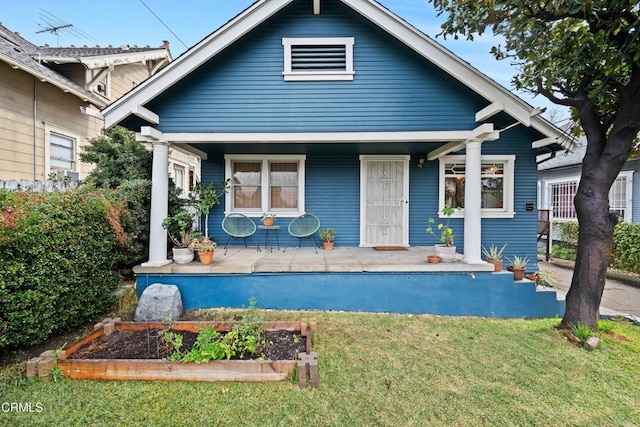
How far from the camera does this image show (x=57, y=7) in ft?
30.5

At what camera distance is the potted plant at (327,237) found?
6.12m

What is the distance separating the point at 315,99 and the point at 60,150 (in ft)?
21.3

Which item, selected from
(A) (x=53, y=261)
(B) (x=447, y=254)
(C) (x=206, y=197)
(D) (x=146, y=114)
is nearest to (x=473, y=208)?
Result: (B) (x=447, y=254)

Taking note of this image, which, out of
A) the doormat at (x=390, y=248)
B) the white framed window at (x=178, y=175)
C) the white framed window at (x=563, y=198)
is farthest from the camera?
the white framed window at (x=178, y=175)

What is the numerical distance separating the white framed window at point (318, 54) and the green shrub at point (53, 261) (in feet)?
12.0

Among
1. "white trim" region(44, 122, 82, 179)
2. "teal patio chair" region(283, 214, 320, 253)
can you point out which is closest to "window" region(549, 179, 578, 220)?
"teal patio chair" region(283, 214, 320, 253)

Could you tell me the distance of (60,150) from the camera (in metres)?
6.76

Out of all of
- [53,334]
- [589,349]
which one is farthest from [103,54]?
[589,349]

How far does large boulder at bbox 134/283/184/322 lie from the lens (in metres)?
3.85

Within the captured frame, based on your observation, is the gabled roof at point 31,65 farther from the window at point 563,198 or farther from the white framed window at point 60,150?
the window at point 563,198

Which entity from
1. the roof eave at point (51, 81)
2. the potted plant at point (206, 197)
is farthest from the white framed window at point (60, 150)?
the potted plant at point (206, 197)

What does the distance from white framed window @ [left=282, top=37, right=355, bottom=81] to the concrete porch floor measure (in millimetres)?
3248

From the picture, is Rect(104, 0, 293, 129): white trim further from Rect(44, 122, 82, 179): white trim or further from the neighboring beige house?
Rect(44, 122, 82, 179): white trim

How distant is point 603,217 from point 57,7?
15.2m
